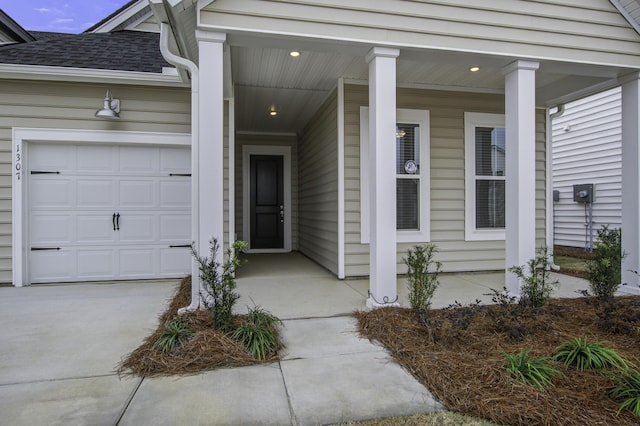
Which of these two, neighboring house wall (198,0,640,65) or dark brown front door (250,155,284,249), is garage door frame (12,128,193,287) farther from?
dark brown front door (250,155,284,249)

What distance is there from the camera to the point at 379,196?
12.6ft

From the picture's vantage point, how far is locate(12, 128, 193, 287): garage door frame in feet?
16.6

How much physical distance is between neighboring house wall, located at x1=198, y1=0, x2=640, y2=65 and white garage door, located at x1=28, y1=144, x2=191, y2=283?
2.68m

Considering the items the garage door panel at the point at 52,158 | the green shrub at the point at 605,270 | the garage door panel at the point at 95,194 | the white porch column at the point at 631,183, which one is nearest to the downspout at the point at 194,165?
the garage door panel at the point at 95,194

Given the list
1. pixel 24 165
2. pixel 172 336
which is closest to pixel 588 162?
pixel 172 336

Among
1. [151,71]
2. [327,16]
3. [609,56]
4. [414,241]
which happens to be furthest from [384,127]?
[151,71]

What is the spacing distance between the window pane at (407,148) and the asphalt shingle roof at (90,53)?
343 cm

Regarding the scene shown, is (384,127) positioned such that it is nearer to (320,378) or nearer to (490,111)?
(320,378)

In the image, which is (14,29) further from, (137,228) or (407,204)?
(407,204)

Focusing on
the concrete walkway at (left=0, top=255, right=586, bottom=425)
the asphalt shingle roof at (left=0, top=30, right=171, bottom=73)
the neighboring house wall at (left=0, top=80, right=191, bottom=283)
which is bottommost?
the concrete walkway at (left=0, top=255, right=586, bottom=425)

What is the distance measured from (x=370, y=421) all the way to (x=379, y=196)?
7.23 feet

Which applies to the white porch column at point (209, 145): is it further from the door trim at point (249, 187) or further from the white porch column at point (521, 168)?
the door trim at point (249, 187)

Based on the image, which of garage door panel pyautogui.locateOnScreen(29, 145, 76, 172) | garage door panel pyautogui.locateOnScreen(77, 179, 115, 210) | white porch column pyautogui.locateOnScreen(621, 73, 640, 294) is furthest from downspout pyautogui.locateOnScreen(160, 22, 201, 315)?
white porch column pyautogui.locateOnScreen(621, 73, 640, 294)

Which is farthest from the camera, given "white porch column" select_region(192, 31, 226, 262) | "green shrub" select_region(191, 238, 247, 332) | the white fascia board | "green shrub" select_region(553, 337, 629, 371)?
the white fascia board
